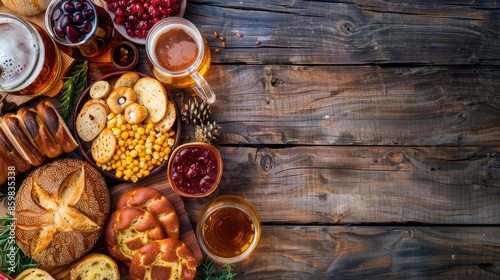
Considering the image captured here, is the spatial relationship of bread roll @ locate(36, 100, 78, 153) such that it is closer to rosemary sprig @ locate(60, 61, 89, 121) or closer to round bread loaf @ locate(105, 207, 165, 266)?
rosemary sprig @ locate(60, 61, 89, 121)

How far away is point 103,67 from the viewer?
1.61 meters

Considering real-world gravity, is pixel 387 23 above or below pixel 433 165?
above

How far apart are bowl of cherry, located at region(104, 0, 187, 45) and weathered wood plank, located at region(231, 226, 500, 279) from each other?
786 mm

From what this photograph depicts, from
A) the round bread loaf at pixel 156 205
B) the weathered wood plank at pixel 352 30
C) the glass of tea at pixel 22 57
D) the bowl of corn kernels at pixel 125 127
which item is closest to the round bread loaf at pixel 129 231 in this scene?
the round bread loaf at pixel 156 205

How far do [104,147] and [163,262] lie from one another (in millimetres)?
414

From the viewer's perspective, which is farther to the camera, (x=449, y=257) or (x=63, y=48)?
(x=449, y=257)

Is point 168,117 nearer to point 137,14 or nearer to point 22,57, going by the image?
point 137,14

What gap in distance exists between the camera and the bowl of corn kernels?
60.5 inches

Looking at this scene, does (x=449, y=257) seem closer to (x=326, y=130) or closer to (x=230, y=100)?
(x=326, y=130)

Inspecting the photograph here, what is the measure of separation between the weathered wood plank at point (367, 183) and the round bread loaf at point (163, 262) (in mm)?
279

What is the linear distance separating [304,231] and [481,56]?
886 mm

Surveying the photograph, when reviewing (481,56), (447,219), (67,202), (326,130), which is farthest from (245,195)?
(481,56)

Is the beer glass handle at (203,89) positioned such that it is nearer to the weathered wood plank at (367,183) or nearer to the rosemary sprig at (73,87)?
the weathered wood plank at (367,183)

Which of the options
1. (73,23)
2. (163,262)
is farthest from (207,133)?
(73,23)
